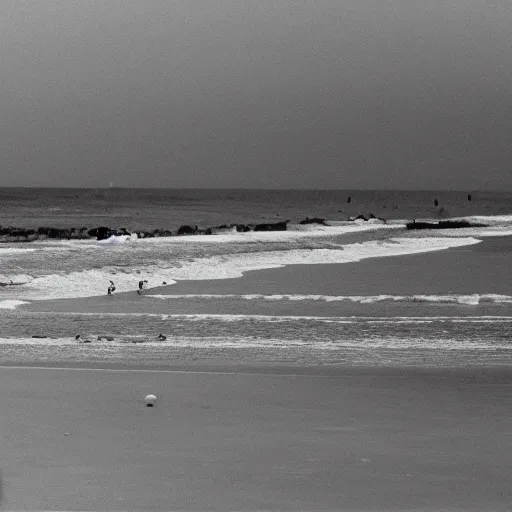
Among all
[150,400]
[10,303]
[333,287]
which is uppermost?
[150,400]

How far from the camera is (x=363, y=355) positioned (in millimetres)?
12742

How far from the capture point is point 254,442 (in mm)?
7789

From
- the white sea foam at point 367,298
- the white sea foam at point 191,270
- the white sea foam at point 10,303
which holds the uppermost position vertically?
the white sea foam at point 367,298

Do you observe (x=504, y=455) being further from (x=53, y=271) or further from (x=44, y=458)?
(x=53, y=271)

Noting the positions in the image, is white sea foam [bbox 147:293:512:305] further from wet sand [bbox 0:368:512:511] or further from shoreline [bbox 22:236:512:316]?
wet sand [bbox 0:368:512:511]

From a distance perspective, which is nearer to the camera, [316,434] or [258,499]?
[258,499]

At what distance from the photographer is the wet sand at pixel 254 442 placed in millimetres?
6492

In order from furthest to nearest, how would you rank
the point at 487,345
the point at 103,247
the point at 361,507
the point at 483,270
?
the point at 103,247
the point at 483,270
the point at 487,345
the point at 361,507

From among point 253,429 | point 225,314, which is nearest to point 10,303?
point 225,314

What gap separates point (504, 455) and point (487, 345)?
6591 mm

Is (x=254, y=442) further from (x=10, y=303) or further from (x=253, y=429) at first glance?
(x=10, y=303)

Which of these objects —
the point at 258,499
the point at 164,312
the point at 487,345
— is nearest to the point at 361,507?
the point at 258,499

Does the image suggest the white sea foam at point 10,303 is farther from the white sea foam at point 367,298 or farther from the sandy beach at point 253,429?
the sandy beach at point 253,429

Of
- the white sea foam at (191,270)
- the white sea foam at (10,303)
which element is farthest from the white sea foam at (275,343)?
the white sea foam at (191,270)
